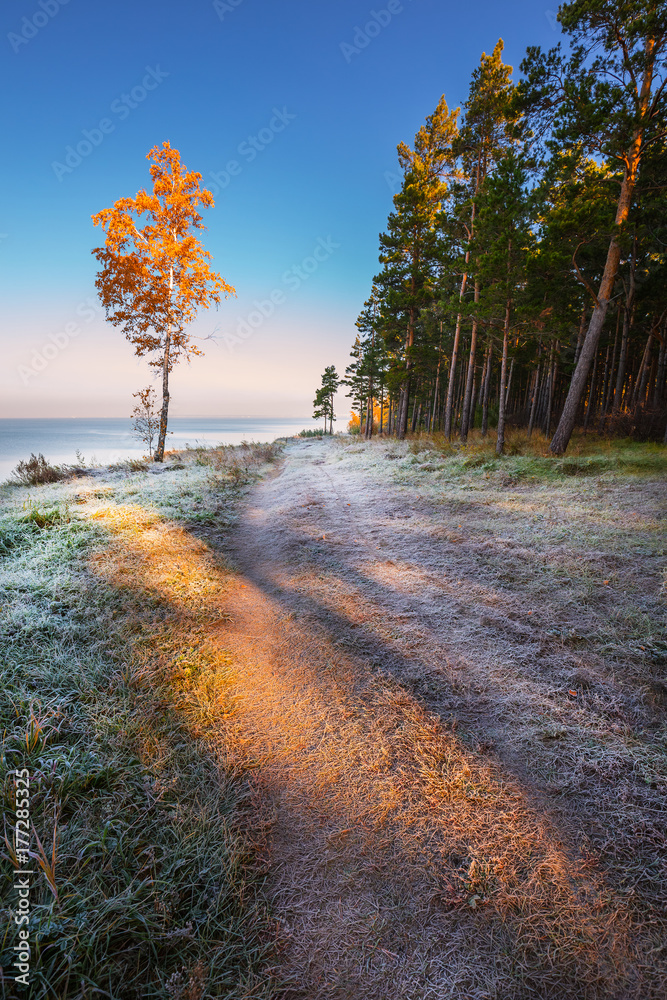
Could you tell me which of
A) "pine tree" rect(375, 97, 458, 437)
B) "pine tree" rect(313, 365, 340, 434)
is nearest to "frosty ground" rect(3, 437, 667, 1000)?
"pine tree" rect(375, 97, 458, 437)

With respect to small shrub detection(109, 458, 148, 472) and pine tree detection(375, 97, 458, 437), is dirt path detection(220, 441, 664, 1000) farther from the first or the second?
pine tree detection(375, 97, 458, 437)

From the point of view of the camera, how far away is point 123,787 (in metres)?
2.33

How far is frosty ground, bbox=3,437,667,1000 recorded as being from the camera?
1.72m

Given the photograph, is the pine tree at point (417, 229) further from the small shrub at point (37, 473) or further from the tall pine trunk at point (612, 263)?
the small shrub at point (37, 473)

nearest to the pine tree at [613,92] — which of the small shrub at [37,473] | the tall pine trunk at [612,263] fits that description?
the tall pine trunk at [612,263]

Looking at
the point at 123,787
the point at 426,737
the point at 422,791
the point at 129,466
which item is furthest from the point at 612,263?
the point at 129,466

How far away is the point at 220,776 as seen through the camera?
8.30 ft

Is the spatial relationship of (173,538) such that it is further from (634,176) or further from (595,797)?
(634,176)

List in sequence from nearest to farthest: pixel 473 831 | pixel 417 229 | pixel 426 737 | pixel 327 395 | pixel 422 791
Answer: pixel 473 831 < pixel 422 791 < pixel 426 737 < pixel 417 229 < pixel 327 395

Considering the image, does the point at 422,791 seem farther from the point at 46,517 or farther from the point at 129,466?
the point at 129,466

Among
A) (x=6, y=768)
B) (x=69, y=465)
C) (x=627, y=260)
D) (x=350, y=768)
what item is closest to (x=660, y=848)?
(x=350, y=768)

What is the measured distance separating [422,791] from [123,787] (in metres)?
1.92

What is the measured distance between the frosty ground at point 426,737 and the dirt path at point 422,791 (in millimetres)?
11

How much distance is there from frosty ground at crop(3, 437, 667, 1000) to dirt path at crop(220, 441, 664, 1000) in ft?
0.04
